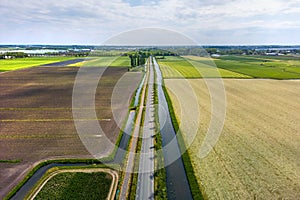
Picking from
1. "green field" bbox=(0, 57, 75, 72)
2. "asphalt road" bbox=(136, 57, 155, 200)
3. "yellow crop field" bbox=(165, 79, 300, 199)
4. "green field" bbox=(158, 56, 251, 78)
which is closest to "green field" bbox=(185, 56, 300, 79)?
"green field" bbox=(158, 56, 251, 78)

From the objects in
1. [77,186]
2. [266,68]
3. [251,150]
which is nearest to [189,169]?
[251,150]

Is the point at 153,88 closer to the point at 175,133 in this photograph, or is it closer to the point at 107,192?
the point at 175,133

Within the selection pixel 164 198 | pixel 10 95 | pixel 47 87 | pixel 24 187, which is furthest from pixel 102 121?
pixel 47 87

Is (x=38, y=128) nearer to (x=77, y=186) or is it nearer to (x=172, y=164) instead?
(x=77, y=186)

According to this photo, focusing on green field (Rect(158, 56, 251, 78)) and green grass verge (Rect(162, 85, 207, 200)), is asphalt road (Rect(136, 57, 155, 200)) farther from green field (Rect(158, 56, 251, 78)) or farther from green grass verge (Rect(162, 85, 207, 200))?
green field (Rect(158, 56, 251, 78))

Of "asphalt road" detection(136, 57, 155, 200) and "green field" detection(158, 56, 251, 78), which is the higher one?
"green field" detection(158, 56, 251, 78)

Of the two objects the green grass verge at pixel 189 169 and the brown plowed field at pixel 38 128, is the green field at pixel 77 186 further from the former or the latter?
the green grass verge at pixel 189 169

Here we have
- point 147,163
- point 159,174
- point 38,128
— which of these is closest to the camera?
point 159,174
